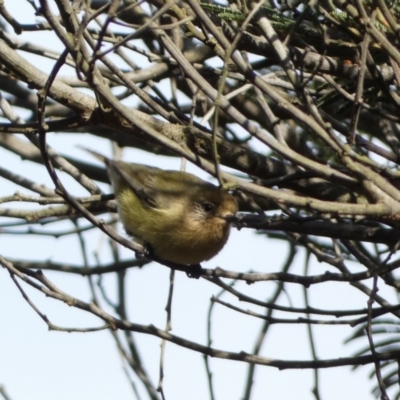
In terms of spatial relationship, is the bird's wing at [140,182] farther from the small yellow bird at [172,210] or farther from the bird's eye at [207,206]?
the bird's eye at [207,206]

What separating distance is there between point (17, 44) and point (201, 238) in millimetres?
1597

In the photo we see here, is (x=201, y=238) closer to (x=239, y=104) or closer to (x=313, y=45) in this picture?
(x=239, y=104)

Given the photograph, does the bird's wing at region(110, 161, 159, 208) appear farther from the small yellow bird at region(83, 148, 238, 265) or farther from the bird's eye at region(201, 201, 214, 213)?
the bird's eye at region(201, 201, 214, 213)

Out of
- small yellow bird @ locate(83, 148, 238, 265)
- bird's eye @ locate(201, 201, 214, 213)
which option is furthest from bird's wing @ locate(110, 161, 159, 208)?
bird's eye @ locate(201, 201, 214, 213)

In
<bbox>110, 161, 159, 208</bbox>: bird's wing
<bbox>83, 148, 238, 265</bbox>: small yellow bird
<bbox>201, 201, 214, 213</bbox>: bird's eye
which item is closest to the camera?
<bbox>83, 148, 238, 265</bbox>: small yellow bird

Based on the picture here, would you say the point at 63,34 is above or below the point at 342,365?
above

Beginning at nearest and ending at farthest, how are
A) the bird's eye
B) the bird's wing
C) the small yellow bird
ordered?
1. the small yellow bird
2. the bird's eye
3. the bird's wing

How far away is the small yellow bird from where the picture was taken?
493cm

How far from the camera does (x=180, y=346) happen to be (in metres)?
3.24

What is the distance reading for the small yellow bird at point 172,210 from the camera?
4.93 m

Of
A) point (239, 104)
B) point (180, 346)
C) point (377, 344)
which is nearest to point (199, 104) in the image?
point (239, 104)

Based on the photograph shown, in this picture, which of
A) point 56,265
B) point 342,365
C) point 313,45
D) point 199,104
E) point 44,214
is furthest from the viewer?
point 199,104

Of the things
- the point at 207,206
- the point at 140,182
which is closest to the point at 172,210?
the point at 207,206

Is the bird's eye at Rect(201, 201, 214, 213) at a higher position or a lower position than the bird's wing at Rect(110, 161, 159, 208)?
lower
